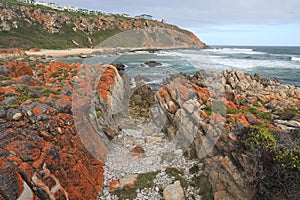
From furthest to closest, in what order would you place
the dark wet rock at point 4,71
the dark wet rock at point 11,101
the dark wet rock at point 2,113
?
the dark wet rock at point 4,71
the dark wet rock at point 11,101
the dark wet rock at point 2,113

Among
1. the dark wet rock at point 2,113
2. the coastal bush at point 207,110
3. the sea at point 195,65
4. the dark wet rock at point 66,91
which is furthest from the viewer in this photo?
the sea at point 195,65

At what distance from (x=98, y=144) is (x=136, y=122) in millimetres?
5693

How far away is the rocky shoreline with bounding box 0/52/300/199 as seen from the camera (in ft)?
20.0

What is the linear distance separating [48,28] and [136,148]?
81.3 metres

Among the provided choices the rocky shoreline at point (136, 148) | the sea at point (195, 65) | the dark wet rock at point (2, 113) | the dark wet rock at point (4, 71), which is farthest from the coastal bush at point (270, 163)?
the sea at point (195, 65)

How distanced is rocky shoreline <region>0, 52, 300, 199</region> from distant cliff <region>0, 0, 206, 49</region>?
55483mm

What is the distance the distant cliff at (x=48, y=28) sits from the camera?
61.4 meters

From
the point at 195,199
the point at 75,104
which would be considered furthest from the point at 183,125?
the point at 75,104

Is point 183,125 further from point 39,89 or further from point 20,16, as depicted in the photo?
point 20,16

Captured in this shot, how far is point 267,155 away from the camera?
21.5 ft

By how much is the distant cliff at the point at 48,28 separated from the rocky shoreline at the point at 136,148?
5548 cm

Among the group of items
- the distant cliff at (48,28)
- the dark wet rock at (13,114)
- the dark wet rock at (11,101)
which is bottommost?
the dark wet rock at (13,114)

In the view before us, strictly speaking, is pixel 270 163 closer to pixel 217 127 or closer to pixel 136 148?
pixel 217 127

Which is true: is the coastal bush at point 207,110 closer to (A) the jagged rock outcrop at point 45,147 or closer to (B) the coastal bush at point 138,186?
(B) the coastal bush at point 138,186
